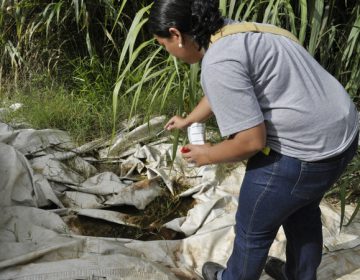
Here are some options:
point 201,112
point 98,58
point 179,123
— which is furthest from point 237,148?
point 98,58

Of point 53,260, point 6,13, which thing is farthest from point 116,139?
point 6,13

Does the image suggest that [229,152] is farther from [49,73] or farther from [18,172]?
[49,73]

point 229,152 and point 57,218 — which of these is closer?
point 229,152

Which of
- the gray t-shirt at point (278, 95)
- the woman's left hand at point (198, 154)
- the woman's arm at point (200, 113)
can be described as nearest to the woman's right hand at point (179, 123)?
the woman's arm at point (200, 113)

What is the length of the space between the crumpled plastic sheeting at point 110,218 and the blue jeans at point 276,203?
0.43 meters

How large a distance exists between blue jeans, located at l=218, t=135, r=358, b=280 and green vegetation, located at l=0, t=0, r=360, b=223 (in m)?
0.88

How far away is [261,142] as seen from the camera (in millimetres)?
1301

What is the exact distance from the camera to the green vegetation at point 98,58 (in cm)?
258

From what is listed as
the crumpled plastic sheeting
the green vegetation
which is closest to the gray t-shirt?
the crumpled plastic sheeting

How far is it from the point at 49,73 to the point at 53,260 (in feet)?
6.39

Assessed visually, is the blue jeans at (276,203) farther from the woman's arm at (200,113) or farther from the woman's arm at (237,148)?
the woman's arm at (200,113)

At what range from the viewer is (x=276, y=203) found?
1436 millimetres

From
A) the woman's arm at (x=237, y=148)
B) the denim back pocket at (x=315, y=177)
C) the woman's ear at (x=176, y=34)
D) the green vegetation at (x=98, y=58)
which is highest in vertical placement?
the woman's ear at (x=176, y=34)

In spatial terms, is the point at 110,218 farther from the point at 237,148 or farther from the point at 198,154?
the point at 237,148
